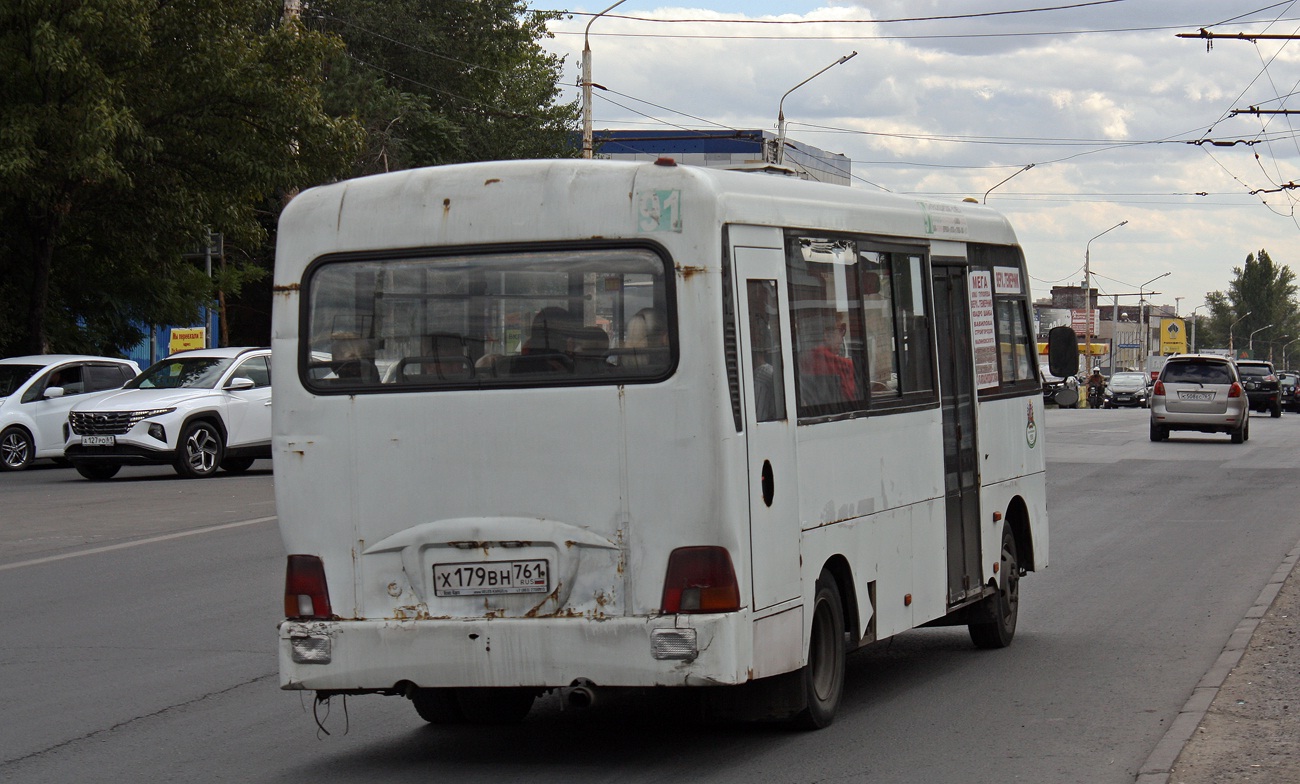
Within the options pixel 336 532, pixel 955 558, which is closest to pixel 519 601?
pixel 336 532

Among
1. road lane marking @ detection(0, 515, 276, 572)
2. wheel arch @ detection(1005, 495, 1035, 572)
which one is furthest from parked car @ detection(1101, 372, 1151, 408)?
wheel arch @ detection(1005, 495, 1035, 572)

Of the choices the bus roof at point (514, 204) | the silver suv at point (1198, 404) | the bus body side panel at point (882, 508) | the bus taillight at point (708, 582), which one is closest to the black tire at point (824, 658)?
the bus body side panel at point (882, 508)

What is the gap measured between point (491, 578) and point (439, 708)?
1.37 m

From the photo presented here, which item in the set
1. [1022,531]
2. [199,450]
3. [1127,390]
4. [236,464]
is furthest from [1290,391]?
[1022,531]

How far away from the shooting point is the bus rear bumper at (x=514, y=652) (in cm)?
639

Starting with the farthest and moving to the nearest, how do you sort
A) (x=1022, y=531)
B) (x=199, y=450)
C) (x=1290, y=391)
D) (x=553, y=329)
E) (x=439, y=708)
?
1. (x=1290, y=391)
2. (x=199, y=450)
3. (x=1022, y=531)
4. (x=439, y=708)
5. (x=553, y=329)

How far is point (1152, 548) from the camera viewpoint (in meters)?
15.4

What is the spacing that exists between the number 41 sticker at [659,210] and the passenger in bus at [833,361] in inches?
40.5

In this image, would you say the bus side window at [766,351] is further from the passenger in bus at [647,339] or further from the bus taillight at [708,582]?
the bus taillight at [708,582]

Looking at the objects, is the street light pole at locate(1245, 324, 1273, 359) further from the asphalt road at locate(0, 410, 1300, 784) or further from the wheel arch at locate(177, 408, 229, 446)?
the asphalt road at locate(0, 410, 1300, 784)

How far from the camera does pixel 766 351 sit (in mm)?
6883

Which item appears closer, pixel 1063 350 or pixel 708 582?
pixel 708 582

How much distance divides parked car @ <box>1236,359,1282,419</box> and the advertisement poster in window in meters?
47.5

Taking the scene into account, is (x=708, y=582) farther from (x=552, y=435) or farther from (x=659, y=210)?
(x=659, y=210)
